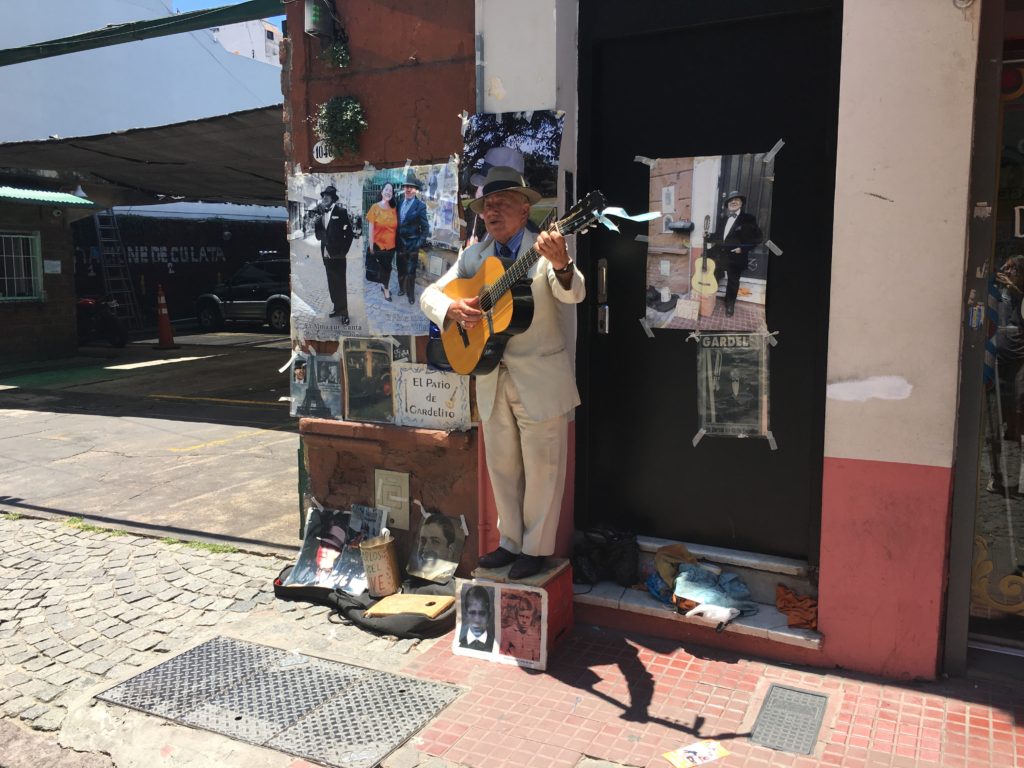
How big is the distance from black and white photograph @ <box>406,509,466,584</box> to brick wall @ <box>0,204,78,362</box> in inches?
518

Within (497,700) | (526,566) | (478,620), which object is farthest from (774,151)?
(497,700)

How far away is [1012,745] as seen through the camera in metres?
3.16

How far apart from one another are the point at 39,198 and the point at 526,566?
42.9 ft

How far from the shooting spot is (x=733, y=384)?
418 centimetres

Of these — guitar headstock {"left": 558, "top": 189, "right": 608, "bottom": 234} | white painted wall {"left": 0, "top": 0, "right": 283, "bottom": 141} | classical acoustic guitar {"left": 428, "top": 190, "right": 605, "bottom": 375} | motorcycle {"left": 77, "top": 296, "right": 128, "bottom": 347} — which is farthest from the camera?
white painted wall {"left": 0, "top": 0, "right": 283, "bottom": 141}

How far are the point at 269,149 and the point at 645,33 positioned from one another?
6.78 meters

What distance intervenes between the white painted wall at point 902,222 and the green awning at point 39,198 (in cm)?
1375

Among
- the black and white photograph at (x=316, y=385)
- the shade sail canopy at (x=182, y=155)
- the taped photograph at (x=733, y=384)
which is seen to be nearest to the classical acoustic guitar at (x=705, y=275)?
the taped photograph at (x=733, y=384)

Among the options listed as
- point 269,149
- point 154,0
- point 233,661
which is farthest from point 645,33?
point 154,0

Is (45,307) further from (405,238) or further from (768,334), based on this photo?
(768,334)

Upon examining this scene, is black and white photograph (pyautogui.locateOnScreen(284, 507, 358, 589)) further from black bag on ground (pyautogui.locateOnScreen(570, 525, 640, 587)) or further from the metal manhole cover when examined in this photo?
the metal manhole cover

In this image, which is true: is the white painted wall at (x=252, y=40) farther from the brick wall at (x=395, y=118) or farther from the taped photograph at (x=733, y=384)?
the taped photograph at (x=733, y=384)

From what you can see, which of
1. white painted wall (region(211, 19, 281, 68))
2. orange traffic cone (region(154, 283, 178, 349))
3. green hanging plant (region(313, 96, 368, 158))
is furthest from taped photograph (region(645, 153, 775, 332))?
white painted wall (region(211, 19, 281, 68))

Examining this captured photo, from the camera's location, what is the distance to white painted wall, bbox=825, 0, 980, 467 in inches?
133
